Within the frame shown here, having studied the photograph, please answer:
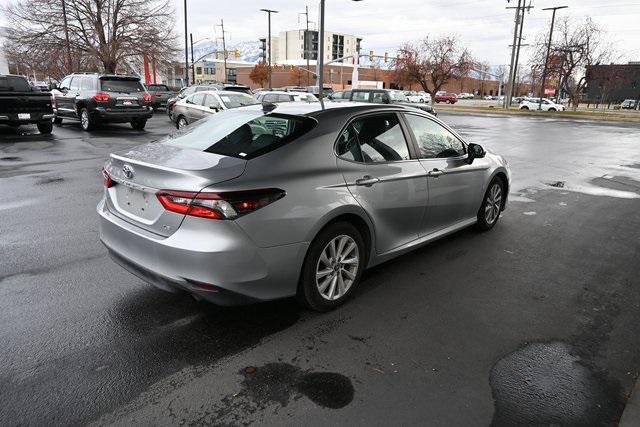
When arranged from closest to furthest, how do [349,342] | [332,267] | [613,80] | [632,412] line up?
[632,412] < [349,342] < [332,267] < [613,80]

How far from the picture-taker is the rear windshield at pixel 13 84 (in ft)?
48.6

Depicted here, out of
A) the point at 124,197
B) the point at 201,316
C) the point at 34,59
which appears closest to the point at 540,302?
the point at 201,316

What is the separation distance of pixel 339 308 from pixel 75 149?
11471 millimetres

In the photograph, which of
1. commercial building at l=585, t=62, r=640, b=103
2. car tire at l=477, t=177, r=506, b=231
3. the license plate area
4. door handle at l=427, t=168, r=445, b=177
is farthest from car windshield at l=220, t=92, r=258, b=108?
commercial building at l=585, t=62, r=640, b=103

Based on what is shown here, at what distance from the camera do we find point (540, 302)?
418 cm

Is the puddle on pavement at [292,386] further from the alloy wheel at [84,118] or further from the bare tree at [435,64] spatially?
the bare tree at [435,64]

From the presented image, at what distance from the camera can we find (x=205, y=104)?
17188mm

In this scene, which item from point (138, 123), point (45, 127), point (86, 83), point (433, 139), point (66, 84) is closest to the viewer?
point (433, 139)

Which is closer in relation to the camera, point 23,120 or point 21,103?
point 21,103

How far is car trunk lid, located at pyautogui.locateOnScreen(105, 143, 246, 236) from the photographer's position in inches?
125

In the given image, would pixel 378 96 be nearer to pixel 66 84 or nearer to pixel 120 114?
pixel 120 114

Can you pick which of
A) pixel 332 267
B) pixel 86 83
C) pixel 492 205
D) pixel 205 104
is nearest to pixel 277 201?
pixel 332 267

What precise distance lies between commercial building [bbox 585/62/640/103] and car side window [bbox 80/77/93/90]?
4630 centimetres

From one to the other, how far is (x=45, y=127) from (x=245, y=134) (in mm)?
15011
